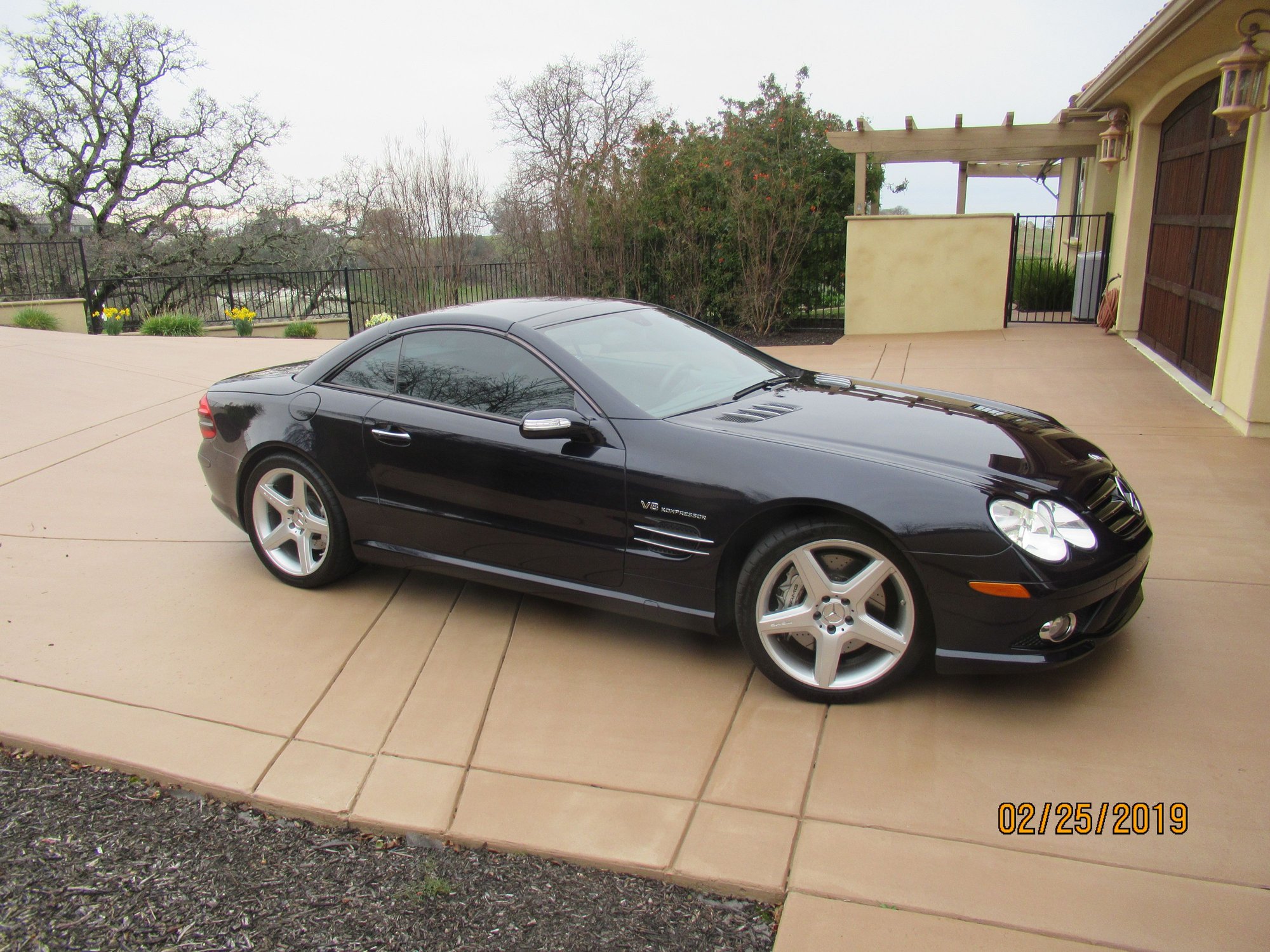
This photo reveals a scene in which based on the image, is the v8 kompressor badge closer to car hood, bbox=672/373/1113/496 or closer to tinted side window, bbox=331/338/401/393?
car hood, bbox=672/373/1113/496

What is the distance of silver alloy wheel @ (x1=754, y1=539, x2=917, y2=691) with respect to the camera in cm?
344

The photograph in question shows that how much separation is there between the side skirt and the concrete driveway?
0.83 feet

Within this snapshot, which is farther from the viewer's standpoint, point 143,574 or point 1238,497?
point 1238,497

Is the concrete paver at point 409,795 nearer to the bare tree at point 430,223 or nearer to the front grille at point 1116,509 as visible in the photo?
the front grille at point 1116,509

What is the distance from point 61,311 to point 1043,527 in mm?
19639

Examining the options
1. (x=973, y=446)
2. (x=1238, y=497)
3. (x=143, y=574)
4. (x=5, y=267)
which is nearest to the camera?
(x=973, y=446)

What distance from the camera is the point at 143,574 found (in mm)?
5137

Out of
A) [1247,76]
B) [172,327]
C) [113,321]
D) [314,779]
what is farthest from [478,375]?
[113,321]

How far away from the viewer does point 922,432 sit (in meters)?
3.90

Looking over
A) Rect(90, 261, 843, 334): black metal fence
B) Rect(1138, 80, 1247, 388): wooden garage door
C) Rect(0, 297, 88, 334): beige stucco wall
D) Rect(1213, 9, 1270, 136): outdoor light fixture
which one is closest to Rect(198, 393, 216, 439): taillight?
Rect(90, 261, 843, 334): black metal fence

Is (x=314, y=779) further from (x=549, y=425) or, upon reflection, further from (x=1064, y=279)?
(x=1064, y=279)

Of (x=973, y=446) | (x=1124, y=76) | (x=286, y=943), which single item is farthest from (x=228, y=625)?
(x=1124, y=76)

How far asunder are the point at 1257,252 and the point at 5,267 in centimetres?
2440

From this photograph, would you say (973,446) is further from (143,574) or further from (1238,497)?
(143,574)
